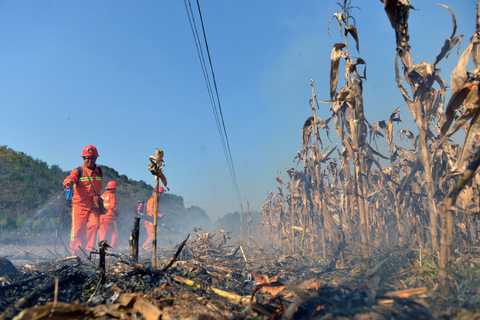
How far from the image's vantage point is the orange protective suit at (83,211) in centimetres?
593

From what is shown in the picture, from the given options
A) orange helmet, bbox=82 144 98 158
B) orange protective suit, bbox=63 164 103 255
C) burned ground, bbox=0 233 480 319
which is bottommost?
burned ground, bbox=0 233 480 319

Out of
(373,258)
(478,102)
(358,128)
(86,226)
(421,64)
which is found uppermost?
(421,64)

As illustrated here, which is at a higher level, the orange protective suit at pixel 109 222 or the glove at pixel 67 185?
the glove at pixel 67 185

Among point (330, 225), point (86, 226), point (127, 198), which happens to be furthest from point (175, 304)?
point (127, 198)

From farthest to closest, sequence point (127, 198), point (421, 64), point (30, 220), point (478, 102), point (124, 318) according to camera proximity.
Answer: point (127, 198), point (30, 220), point (421, 64), point (478, 102), point (124, 318)

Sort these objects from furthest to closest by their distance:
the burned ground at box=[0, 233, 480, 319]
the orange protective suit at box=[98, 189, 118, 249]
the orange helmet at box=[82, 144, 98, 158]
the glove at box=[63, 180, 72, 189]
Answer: the orange protective suit at box=[98, 189, 118, 249], the orange helmet at box=[82, 144, 98, 158], the glove at box=[63, 180, 72, 189], the burned ground at box=[0, 233, 480, 319]

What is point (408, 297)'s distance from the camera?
2.40 metres

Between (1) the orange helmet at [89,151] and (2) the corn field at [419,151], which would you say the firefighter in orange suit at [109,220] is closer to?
(1) the orange helmet at [89,151]

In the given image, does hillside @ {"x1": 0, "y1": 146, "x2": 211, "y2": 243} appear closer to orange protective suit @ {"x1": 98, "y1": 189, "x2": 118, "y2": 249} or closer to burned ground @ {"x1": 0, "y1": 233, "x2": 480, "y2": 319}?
orange protective suit @ {"x1": 98, "y1": 189, "x2": 118, "y2": 249}

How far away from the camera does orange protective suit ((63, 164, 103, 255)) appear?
593 cm

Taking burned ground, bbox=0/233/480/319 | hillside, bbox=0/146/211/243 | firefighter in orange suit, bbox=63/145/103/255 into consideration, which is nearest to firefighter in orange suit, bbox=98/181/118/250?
firefighter in orange suit, bbox=63/145/103/255

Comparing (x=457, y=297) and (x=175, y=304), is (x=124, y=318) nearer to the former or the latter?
(x=175, y=304)

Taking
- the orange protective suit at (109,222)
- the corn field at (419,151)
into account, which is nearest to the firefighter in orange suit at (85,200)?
the orange protective suit at (109,222)

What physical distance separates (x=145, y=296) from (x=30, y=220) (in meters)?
14.5
